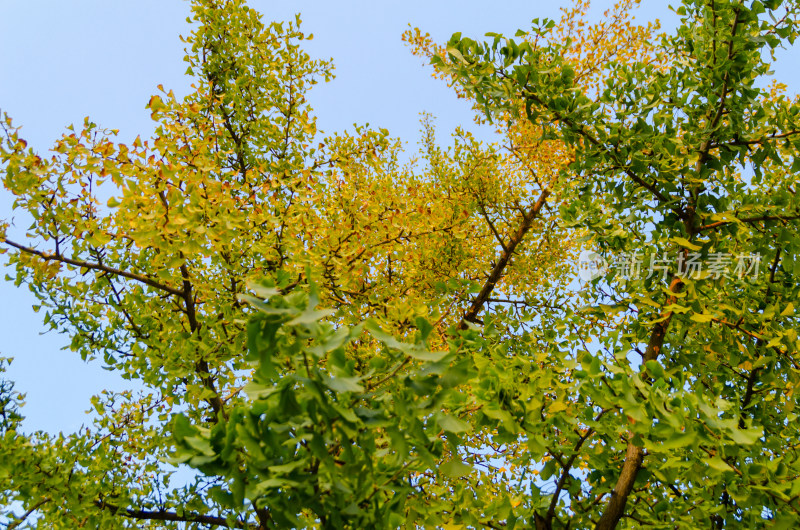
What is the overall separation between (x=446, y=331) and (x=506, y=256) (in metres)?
4.31

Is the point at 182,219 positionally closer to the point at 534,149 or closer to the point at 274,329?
the point at 274,329

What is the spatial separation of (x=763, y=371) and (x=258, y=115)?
17.0ft

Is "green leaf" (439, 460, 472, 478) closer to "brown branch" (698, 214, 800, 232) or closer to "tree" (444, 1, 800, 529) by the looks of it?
"tree" (444, 1, 800, 529)

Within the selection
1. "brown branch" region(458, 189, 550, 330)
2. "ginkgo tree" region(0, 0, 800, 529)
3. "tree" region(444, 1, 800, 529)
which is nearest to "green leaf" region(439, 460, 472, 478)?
"ginkgo tree" region(0, 0, 800, 529)

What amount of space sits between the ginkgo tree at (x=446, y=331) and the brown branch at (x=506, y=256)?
1698 millimetres

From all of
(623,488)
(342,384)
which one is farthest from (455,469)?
(623,488)

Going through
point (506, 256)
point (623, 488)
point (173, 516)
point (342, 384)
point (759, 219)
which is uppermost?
point (506, 256)

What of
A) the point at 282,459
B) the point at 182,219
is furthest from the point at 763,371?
the point at 182,219

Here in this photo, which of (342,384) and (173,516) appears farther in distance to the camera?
(173,516)

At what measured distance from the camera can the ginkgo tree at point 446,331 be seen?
1.79m

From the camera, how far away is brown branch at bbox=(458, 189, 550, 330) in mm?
7367

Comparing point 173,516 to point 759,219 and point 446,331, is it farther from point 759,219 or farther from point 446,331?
point 759,219

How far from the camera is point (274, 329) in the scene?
5.39 feet

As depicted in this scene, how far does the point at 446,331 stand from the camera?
346 cm
